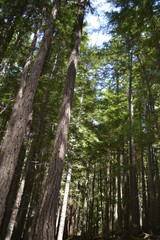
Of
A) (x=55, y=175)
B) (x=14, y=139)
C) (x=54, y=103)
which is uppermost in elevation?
(x=54, y=103)

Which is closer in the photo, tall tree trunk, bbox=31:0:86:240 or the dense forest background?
tall tree trunk, bbox=31:0:86:240

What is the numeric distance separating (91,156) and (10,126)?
8.80 meters

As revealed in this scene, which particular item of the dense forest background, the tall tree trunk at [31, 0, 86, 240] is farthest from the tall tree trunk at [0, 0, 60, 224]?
the tall tree trunk at [31, 0, 86, 240]

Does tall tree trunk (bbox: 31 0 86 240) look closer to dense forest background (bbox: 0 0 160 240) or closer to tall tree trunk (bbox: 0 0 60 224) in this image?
dense forest background (bbox: 0 0 160 240)

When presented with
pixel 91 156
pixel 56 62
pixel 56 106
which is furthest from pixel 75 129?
pixel 56 62

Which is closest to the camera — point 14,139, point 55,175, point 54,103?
point 55,175

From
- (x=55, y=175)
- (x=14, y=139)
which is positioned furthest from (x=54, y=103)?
(x=55, y=175)

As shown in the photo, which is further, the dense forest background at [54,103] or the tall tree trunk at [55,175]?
the dense forest background at [54,103]

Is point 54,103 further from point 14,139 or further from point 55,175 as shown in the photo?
point 55,175

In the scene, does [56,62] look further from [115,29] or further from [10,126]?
[10,126]

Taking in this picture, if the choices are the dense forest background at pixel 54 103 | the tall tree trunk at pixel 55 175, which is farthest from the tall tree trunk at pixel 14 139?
the tall tree trunk at pixel 55 175

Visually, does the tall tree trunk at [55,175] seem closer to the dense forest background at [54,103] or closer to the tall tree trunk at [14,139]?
the dense forest background at [54,103]

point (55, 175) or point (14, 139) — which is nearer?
point (55, 175)

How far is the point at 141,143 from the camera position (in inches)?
511
